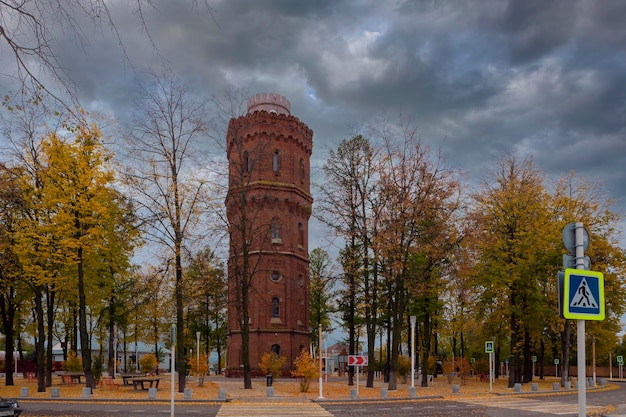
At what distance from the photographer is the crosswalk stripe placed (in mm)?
21422

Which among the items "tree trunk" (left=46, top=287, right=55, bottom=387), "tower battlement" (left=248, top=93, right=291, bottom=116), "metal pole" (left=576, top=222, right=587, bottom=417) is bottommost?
"tree trunk" (left=46, top=287, right=55, bottom=387)

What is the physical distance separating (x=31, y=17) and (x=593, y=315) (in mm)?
7393

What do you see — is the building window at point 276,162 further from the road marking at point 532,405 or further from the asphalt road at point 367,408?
the road marking at point 532,405

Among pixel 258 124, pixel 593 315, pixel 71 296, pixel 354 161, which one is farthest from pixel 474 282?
pixel 593 315

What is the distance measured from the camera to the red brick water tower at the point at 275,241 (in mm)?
49094

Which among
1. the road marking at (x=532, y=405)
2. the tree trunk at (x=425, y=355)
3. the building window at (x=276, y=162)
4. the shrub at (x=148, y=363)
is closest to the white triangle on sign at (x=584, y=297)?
the road marking at (x=532, y=405)

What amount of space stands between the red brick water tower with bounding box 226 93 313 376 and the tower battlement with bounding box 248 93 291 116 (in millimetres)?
514

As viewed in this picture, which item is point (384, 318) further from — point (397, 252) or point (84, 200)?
point (84, 200)

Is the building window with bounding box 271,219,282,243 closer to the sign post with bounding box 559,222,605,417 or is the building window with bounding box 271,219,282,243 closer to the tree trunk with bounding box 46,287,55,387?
the tree trunk with bounding box 46,287,55,387

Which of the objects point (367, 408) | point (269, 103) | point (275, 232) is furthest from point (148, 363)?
point (367, 408)

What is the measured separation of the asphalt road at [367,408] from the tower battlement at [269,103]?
3427 cm

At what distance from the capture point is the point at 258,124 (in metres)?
52.6

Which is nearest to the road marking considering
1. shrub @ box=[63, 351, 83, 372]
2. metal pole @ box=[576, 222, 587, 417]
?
metal pole @ box=[576, 222, 587, 417]

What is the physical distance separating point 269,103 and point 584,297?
5016cm
